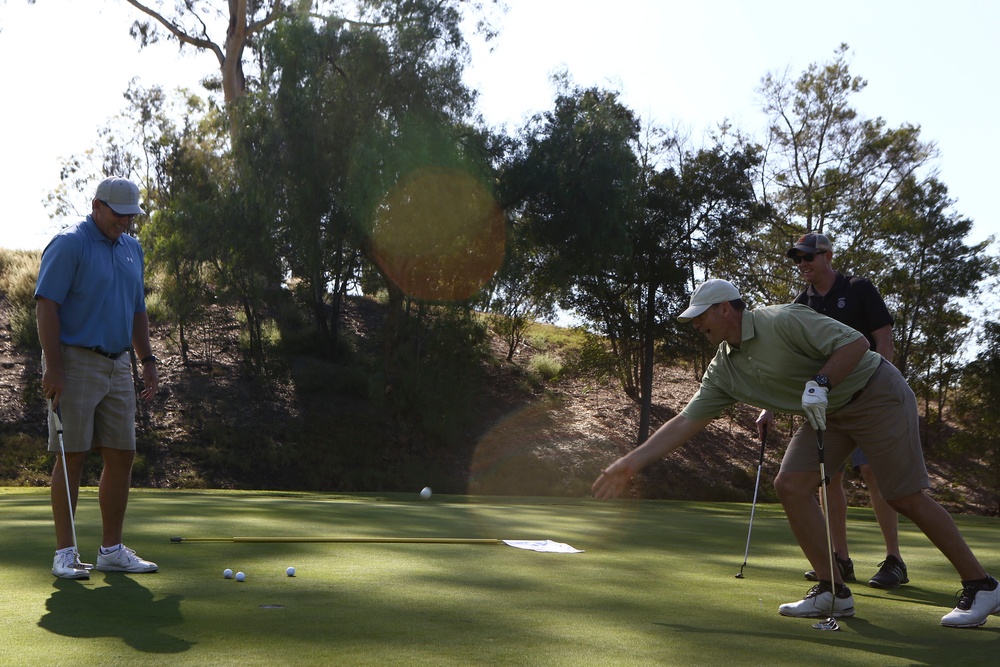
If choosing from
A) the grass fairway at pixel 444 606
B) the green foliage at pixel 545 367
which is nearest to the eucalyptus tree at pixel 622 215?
the green foliage at pixel 545 367

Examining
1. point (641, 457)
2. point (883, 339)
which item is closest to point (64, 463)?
point (641, 457)

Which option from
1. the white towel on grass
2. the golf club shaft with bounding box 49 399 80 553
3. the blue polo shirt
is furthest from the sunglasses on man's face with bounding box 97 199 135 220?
the white towel on grass

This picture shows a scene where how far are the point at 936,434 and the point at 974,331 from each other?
4.24 metres

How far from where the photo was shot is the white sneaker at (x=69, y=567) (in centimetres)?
521

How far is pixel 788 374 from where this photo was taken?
495 centimetres

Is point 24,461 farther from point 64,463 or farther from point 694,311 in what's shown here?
point 694,311

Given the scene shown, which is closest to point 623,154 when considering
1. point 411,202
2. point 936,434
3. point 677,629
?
point 411,202

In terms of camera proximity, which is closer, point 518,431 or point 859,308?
point 859,308

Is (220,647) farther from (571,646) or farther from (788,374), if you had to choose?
(788,374)

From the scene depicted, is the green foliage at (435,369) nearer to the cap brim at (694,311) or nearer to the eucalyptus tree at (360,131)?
the eucalyptus tree at (360,131)

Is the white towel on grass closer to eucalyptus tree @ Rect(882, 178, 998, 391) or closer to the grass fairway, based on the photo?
the grass fairway

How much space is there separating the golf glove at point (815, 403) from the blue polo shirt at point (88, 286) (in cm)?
359

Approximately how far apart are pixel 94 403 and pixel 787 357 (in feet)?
11.8

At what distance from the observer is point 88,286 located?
5418 mm
